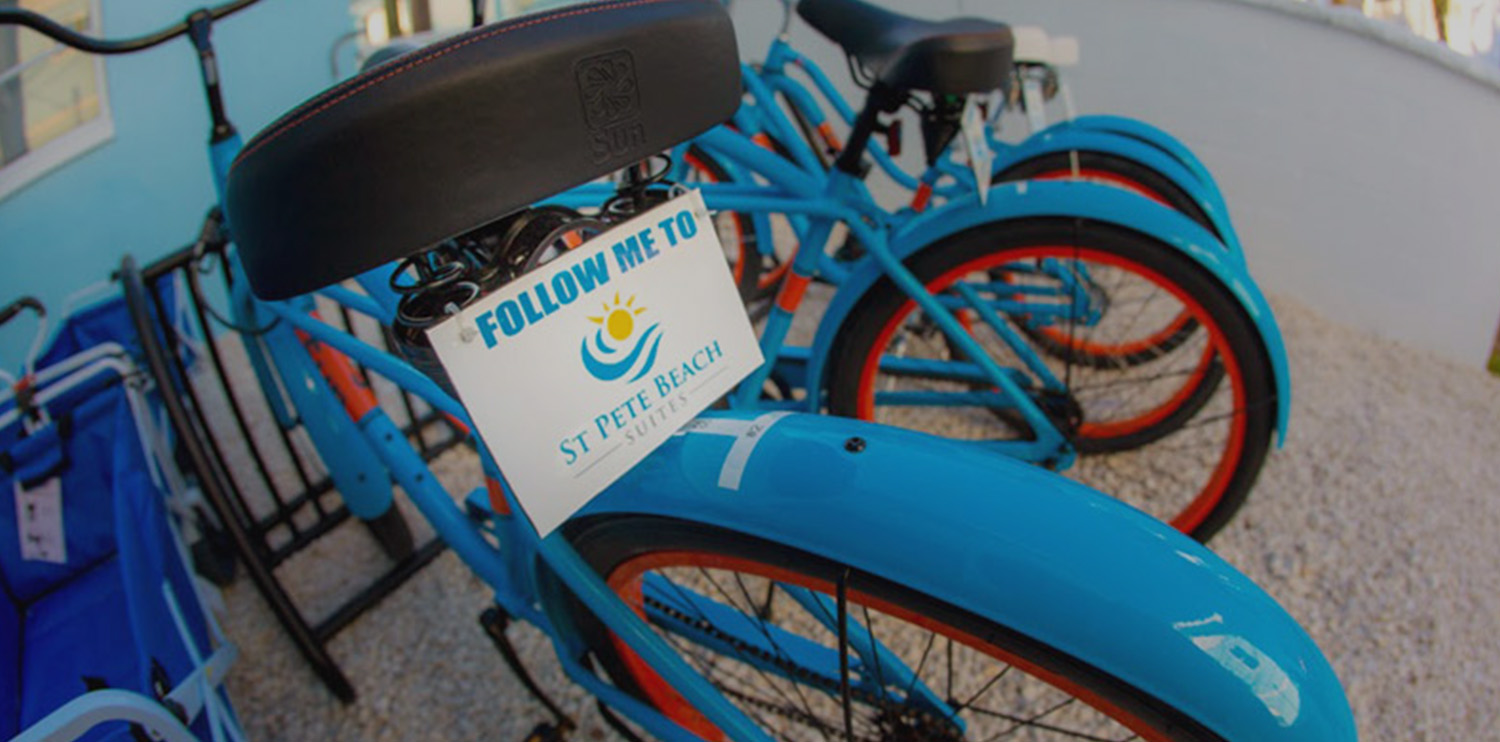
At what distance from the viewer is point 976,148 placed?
1562 mm

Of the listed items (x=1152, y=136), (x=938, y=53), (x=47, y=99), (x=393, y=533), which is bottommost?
(x=393, y=533)

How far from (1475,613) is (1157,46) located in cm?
173

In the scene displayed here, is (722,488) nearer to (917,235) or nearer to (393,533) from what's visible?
(917,235)

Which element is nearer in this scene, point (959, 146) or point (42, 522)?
point (42, 522)

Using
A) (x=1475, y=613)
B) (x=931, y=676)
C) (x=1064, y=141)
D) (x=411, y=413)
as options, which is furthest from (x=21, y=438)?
(x=1475, y=613)

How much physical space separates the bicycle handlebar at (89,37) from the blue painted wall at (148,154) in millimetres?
1599

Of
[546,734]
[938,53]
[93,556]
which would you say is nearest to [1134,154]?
[938,53]

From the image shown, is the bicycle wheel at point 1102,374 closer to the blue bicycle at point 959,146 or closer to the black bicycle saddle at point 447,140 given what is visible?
the blue bicycle at point 959,146

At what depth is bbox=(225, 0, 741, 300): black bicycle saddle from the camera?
0.67 meters

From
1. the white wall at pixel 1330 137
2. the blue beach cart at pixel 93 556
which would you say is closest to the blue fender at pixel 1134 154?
the white wall at pixel 1330 137

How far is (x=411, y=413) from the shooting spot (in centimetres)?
217

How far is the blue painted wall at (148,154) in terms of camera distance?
253 centimetres

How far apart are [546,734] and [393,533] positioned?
673mm

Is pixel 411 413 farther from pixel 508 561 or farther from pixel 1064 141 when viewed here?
pixel 1064 141
